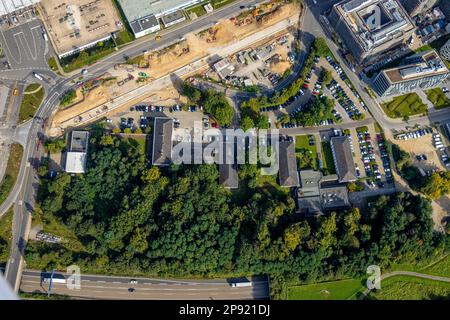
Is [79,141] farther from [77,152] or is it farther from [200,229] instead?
[200,229]

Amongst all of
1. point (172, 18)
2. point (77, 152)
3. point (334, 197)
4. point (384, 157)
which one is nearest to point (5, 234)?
point (77, 152)

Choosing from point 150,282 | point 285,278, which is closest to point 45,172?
point 150,282

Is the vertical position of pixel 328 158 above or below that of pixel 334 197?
above

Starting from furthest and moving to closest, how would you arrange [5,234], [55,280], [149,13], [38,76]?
[149,13] → [38,76] → [5,234] → [55,280]

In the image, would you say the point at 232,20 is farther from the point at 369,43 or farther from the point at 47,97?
the point at 47,97

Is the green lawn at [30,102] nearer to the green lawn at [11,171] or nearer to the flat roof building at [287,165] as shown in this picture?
the green lawn at [11,171]

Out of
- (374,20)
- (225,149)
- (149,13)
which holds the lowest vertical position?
(225,149)
